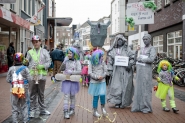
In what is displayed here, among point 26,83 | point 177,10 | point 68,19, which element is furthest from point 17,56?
point 68,19

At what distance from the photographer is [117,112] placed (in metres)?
7.09

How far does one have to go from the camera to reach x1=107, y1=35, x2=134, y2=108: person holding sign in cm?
753

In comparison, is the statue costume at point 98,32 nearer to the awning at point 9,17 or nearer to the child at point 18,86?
the child at point 18,86

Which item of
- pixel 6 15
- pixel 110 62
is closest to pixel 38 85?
pixel 110 62

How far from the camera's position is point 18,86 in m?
5.38

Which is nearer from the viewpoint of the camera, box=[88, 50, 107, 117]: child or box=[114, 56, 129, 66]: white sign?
box=[88, 50, 107, 117]: child

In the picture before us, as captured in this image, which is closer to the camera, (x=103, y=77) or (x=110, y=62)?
(x=103, y=77)

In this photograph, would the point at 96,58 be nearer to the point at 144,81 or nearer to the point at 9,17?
the point at 144,81

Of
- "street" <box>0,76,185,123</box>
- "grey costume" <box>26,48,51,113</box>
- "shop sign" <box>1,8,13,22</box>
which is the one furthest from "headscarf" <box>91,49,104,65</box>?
"shop sign" <box>1,8,13,22</box>

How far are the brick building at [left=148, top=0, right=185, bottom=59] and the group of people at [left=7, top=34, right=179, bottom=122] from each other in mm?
9416

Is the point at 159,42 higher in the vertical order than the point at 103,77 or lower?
higher

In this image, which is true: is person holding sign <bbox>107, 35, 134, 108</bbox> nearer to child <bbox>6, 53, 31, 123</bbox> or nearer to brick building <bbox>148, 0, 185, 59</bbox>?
child <bbox>6, 53, 31, 123</bbox>

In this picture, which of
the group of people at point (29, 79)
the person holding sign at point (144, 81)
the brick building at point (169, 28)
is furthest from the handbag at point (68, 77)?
the brick building at point (169, 28)

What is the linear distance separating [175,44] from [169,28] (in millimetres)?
1782
